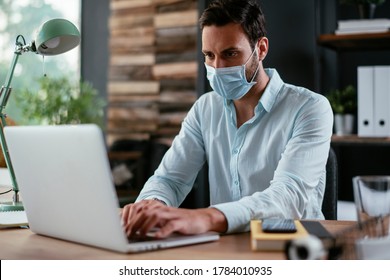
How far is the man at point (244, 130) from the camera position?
163 cm

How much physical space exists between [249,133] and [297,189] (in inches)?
14.9

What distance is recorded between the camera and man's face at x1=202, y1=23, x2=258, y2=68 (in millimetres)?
1770

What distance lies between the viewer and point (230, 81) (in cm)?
185

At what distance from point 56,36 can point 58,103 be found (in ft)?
9.06

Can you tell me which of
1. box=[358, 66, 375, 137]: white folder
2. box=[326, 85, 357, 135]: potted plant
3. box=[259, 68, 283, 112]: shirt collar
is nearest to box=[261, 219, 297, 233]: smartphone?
box=[259, 68, 283, 112]: shirt collar

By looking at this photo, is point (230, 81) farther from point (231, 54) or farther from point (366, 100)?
point (366, 100)

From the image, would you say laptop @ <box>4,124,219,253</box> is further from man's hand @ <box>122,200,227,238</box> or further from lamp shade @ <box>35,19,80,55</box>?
lamp shade @ <box>35,19,80,55</box>

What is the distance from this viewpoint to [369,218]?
1.11 meters

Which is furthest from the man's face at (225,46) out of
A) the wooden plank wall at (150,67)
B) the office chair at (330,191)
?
the wooden plank wall at (150,67)

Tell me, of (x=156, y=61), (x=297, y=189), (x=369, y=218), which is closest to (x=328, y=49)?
(x=156, y=61)

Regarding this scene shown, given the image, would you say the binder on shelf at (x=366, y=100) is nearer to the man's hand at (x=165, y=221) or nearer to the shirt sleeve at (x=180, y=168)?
the shirt sleeve at (x=180, y=168)

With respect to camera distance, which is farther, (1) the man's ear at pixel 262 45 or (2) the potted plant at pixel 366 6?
(2) the potted plant at pixel 366 6

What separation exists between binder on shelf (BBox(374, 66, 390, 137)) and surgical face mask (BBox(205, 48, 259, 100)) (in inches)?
42.1

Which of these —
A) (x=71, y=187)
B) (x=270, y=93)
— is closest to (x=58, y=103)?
(x=270, y=93)
